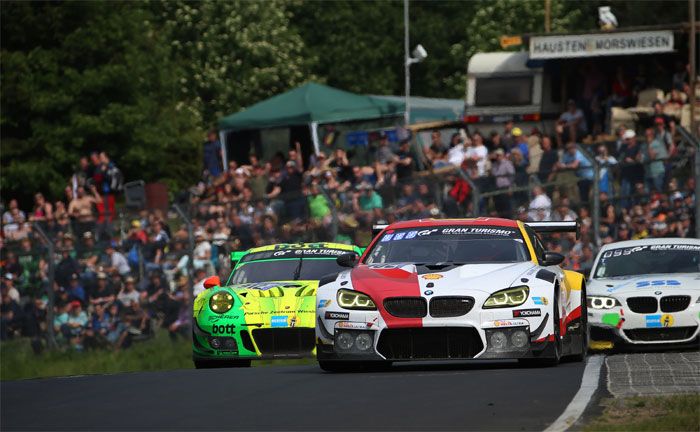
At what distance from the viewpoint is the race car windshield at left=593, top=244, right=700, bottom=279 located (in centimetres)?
1936

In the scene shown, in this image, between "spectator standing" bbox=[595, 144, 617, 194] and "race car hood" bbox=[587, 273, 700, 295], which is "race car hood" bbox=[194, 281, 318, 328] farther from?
"spectator standing" bbox=[595, 144, 617, 194]

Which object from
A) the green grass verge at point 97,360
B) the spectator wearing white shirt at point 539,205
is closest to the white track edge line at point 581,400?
the green grass verge at point 97,360

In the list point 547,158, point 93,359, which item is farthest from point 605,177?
point 93,359

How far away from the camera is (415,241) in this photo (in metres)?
15.9

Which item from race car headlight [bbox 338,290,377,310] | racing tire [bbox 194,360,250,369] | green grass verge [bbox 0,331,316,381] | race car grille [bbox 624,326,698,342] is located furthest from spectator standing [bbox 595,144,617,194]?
race car headlight [bbox 338,290,377,310]

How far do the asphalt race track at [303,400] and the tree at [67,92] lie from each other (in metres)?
37.4

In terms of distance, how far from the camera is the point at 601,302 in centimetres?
1833

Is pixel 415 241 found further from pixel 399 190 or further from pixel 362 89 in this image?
pixel 362 89

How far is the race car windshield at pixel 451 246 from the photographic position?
1560 centimetres

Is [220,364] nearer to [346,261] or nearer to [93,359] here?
[346,261]

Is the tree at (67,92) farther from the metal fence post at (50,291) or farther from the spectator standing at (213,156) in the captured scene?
the metal fence post at (50,291)

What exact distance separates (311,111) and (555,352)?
22447 mm

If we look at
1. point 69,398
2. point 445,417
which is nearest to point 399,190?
point 69,398

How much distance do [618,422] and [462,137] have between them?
21009mm
